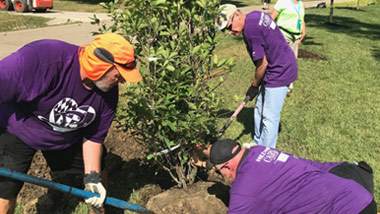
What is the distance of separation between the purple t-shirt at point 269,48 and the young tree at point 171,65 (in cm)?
70

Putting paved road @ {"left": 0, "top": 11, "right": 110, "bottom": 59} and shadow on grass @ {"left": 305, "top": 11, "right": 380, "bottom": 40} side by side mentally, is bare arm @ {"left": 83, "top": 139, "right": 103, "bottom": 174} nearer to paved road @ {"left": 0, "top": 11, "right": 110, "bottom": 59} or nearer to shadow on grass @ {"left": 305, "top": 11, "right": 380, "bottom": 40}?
paved road @ {"left": 0, "top": 11, "right": 110, "bottom": 59}

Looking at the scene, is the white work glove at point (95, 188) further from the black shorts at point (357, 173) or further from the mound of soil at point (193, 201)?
the black shorts at point (357, 173)

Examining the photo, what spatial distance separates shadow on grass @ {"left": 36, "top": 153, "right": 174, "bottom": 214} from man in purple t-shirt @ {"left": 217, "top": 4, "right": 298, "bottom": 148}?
1.41 m

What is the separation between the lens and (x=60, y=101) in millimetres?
2340

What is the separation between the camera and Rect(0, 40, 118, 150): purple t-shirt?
6.74ft

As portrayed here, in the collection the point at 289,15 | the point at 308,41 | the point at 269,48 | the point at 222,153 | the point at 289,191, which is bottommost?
the point at 308,41

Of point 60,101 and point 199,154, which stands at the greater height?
point 60,101

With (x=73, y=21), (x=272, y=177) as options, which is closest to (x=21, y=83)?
(x=272, y=177)

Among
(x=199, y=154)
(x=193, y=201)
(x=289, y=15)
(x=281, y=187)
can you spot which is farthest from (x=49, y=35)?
(x=281, y=187)

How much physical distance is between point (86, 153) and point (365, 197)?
217 cm

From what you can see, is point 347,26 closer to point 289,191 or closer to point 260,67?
point 260,67

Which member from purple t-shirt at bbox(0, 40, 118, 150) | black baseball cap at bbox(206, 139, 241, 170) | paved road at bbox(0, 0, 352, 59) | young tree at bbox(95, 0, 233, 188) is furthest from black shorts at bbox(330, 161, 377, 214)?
paved road at bbox(0, 0, 352, 59)

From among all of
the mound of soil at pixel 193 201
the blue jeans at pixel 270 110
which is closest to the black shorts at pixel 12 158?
the mound of soil at pixel 193 201

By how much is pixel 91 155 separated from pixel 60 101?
0.67m
